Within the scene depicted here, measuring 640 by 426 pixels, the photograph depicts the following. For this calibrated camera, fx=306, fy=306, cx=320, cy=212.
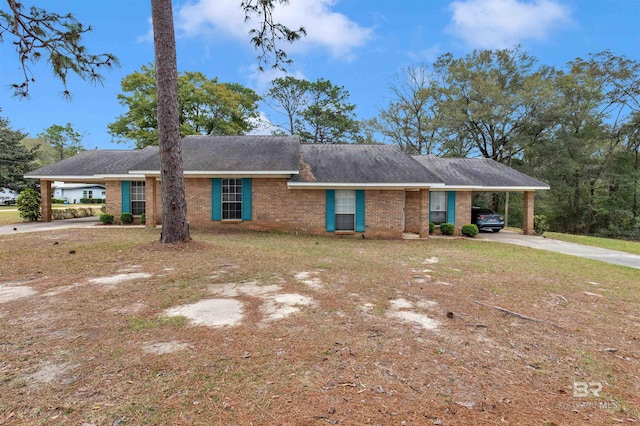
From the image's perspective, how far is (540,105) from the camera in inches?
869

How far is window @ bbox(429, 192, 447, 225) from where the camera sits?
1530 cm

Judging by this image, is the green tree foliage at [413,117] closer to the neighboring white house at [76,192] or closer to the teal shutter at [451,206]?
the teal shutter at [451,206]

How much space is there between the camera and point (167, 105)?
25.5 ft

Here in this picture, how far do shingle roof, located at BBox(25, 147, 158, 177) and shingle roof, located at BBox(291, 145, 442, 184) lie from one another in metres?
8.34

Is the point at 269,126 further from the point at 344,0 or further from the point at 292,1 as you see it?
the point at 292,1

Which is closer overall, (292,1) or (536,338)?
(536,338)

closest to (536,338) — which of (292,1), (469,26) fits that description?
(292,1)

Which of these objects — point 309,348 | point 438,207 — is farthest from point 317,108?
point 309,348

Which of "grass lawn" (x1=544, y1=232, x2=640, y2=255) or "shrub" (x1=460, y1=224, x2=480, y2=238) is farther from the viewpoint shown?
"shrub" (x1=460, y1=224, x2=480, y2=238)

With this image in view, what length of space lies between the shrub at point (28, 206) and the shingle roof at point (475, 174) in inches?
827

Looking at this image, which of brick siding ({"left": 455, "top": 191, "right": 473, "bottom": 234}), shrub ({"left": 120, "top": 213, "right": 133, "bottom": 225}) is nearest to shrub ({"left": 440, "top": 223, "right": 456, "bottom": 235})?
brick siding ({"left": 455, "top": 191, "right": 473, "bottom": 234})

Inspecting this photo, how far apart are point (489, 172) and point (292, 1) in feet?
45.3

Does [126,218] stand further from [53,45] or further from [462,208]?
[462,208]

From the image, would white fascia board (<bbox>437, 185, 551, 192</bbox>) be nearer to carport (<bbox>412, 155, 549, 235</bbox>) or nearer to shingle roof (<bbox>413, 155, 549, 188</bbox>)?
carport (<bbox>412, 155, 549, 235</bbox>)
